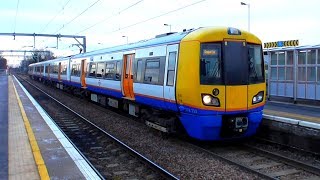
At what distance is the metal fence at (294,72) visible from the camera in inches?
654

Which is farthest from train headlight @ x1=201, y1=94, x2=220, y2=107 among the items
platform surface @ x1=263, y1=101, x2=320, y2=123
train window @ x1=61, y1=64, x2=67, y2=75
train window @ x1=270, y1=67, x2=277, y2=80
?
train window @ x1=61, y1=64, x2=67, y2=75

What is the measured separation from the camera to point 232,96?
9.50 meters

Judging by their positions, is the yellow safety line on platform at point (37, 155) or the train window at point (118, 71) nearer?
the yellow safety line on platform at point (37, 155)

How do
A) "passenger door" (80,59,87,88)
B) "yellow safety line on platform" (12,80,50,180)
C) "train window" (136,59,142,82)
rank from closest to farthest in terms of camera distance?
"yellow safety line on platform" (12,80,50,180)
"train window" (136,59,142,82)
"passenger door" (80,59,87,88)

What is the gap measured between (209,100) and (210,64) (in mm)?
859

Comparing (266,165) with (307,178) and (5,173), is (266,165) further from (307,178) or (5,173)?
(5,173)

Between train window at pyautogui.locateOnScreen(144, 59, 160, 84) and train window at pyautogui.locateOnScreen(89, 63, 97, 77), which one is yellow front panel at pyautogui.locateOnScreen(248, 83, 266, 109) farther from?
train window at pyautogui.locateOnScreen(89, 63, 97, 77)

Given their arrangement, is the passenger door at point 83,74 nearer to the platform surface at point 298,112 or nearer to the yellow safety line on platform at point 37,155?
the yellow safety line on platform at point 37,155

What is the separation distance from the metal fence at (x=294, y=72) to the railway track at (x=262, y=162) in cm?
787

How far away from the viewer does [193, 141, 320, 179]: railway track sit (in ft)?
24.9

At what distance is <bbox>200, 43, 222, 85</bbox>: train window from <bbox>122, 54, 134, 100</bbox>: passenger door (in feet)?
15.4

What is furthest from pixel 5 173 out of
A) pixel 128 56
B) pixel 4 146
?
pixel 128 56

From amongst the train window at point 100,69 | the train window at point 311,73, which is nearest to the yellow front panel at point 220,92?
the train window at point 311,73

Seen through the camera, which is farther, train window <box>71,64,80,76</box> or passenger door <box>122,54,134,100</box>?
train window <box>71,64,80,76</box>
